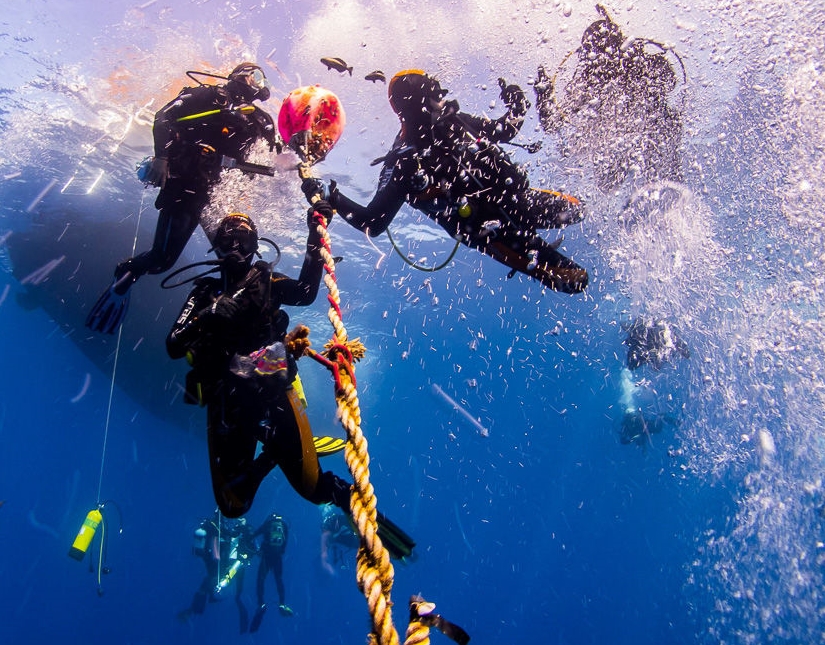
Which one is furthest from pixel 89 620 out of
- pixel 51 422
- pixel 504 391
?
pixel 504 391

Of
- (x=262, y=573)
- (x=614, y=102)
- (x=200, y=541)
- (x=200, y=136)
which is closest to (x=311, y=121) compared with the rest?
(x=200, y=136)

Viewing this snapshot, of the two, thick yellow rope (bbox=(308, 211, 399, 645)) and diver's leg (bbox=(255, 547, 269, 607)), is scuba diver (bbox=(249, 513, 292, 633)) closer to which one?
diver's leg (bbox=(255, 547, 269, 607))

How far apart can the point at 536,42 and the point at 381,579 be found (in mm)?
9516

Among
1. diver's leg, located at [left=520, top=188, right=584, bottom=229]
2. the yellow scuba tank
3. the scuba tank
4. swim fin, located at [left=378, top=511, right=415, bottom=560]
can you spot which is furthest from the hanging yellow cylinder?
diver's leg, located at [left=520, top=188, right=584, bottom=229]

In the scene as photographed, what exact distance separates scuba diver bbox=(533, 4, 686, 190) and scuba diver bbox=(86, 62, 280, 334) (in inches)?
143

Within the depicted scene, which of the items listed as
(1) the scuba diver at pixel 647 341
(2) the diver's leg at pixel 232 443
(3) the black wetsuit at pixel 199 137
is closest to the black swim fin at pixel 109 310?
(3) the black wetsuit at pixel 199 137

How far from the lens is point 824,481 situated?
1684 centimetres

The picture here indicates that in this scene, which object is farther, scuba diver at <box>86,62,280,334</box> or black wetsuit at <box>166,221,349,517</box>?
scuba diver at <box>86,62,280,334</box>

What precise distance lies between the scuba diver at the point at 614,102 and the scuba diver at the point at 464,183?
192cm

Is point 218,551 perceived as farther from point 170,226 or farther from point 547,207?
point 547,207

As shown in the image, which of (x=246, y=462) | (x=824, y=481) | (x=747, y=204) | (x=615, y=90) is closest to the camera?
(x=246, y=462)

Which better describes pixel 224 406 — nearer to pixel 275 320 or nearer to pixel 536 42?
pixel 275 320

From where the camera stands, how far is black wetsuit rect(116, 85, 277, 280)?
202 inches

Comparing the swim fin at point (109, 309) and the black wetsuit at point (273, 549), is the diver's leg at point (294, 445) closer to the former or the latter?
the swim fin at point (109, 309)
